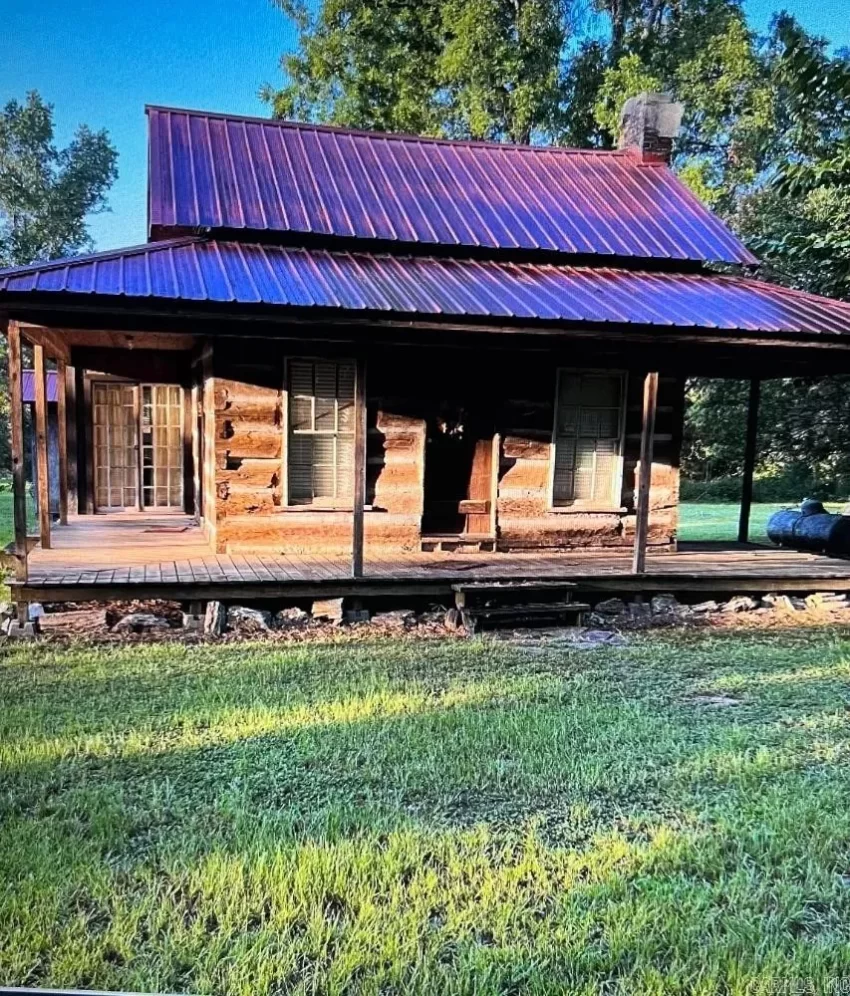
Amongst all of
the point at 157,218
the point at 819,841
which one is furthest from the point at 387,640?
the point at 157,218

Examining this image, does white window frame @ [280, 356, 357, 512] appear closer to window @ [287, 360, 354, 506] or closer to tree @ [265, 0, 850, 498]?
window @ [287, 360, 354, 506]

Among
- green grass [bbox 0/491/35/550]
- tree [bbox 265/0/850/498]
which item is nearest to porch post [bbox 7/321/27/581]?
green grass [bbox 0/491/35/550]

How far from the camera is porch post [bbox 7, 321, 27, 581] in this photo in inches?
272

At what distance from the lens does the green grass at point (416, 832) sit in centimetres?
283

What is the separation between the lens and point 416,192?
10828 mm

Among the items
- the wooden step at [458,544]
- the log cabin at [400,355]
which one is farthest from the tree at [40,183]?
the wooden step at [458,544]

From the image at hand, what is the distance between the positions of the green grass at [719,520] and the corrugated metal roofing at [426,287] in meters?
5.41

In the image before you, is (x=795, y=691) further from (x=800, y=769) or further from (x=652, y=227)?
(x=652, y=227)

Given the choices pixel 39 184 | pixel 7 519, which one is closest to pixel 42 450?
pixel 7 519

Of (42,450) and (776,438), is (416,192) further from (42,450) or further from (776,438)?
(776,438)

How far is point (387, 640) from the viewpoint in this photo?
752cm

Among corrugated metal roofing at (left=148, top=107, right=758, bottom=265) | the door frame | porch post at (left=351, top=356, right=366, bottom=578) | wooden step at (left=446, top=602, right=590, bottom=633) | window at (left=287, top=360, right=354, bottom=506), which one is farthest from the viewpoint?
the door frame

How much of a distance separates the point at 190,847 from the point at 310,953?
92 cm

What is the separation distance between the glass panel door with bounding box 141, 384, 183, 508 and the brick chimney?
803 cm
